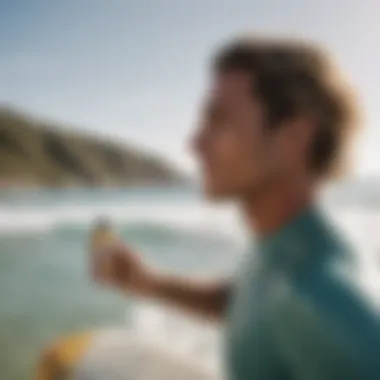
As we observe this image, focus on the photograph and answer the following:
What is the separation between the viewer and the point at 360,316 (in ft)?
1.44

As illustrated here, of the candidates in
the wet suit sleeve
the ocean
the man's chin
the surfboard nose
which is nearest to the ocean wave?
the ocean

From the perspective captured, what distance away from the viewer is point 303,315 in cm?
45

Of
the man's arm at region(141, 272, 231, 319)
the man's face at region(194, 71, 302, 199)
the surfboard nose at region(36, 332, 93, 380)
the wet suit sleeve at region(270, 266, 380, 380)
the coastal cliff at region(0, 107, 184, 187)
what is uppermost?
the coastal cliff at region(0, 107, 184, 187)

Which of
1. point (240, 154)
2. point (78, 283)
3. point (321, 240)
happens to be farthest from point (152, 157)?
point (321, 240)

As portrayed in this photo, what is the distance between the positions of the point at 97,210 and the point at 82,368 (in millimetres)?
296

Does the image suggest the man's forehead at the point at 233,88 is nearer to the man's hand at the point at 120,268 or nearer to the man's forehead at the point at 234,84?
the man's forehead at the point at 234,84

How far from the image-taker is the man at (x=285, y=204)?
44cm

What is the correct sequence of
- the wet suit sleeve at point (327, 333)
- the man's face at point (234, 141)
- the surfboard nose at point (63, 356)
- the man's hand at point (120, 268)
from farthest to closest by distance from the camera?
the surfboard nose at point (63, 356)
the man's hand at point (120, 268)
the man's face at point (234, 141)
the wet suit sleeve at point (327, 333)

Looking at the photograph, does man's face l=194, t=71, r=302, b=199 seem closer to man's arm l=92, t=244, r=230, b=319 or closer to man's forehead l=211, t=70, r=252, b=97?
man's forehead l=211, t=70, r=252, b=97

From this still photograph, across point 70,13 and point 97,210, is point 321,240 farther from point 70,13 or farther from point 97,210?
point 70,13

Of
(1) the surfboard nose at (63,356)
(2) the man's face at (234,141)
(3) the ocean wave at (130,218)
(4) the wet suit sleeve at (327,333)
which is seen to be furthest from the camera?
(3) the ocean wave at (130,218)

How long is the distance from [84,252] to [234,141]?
1.80 feet

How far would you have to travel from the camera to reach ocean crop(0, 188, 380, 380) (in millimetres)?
1004

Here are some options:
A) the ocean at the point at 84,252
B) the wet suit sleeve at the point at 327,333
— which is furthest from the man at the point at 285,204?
the ocean at the point at 84,252
